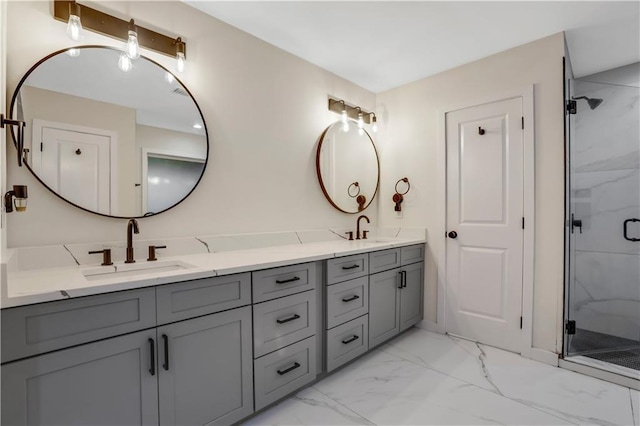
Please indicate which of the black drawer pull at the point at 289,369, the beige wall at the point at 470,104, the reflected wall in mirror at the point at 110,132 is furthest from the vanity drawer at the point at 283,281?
the beige wall at the point at 470,104

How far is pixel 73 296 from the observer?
1.08 m

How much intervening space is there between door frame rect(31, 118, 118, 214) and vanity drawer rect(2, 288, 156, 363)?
2.22ft

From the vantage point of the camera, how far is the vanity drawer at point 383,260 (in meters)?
2.37

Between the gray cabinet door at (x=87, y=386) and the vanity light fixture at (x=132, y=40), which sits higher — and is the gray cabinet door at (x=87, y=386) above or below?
below

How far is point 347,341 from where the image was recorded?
214 cm

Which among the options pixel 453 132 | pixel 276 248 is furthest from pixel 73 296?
pixel 453 132

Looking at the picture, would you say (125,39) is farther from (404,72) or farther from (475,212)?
(475,212)

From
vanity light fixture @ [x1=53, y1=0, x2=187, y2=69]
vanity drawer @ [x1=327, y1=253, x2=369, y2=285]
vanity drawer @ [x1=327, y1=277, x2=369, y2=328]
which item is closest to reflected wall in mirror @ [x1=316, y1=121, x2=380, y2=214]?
vanity drawer @ [x1=327, y1=253, x2=369, y2=285]

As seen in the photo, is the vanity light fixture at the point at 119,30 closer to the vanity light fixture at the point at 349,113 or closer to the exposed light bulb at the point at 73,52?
the exposed light bulb at the point at 73,52

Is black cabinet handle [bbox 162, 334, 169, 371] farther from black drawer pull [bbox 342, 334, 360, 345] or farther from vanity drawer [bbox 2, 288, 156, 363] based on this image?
black drawer pull [bbox 342, 334, 360, 345]

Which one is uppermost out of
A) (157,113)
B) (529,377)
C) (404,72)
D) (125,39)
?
(404,72)

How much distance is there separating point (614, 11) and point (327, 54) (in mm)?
1961

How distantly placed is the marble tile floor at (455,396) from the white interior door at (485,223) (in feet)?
1.08

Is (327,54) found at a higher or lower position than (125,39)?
higher
